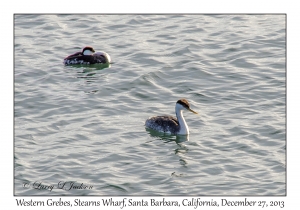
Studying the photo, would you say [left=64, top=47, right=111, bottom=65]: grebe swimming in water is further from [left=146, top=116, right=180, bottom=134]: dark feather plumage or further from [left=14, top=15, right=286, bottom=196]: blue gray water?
[left=146, top=116, right=180, bottom=134]: dark feather plumage

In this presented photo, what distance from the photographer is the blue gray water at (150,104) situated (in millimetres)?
17797

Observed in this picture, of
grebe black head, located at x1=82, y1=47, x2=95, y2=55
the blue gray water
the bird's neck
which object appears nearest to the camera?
the blue gray water

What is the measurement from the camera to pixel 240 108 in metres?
22.0

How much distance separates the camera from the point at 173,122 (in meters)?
20.7

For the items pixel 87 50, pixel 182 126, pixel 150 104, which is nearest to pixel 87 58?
pixel 87 50

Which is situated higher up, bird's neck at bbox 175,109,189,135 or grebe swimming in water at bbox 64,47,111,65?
grebe swimming in water at bbox 64,47,111,65

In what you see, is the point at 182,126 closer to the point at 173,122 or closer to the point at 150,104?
the point at 173,122

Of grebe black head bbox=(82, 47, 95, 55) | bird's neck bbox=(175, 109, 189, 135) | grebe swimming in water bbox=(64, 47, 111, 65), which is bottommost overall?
bird's neck bbox=(175, 109, 189, 135)

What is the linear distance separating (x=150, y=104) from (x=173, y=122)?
1879mm

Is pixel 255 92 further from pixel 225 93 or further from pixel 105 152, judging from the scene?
pixel 105 152

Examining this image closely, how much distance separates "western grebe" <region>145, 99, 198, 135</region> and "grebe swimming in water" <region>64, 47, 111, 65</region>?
5.70 metres

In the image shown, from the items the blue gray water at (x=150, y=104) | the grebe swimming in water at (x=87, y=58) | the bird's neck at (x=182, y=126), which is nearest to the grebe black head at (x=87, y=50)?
the grebe swimming in water at (x=87, y=58)

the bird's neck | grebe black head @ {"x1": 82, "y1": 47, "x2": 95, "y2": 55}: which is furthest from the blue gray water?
grebe black head @ {"x1": 82, "y1": 47, "x2": 95, "y2": 55}

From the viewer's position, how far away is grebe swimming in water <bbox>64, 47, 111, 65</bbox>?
25744mm
